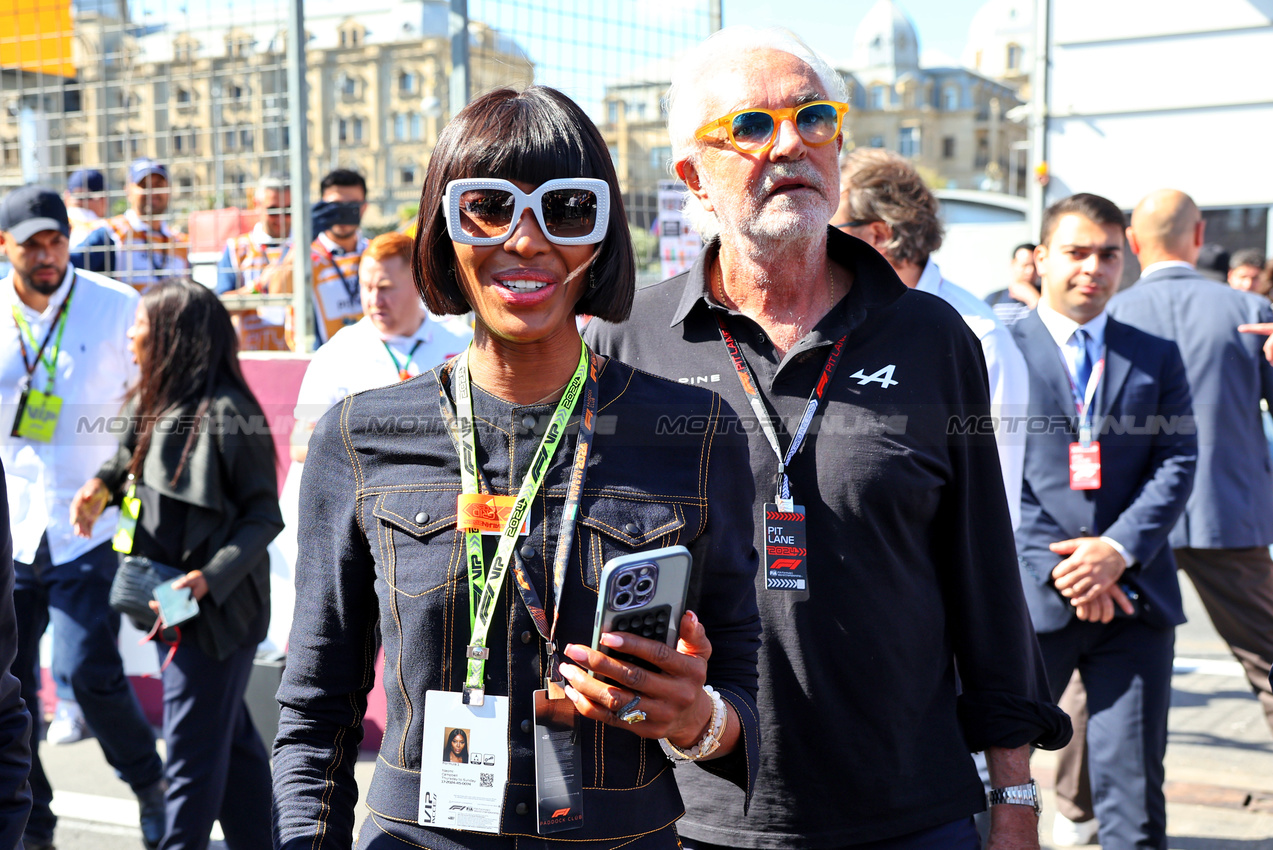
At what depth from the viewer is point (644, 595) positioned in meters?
1.48

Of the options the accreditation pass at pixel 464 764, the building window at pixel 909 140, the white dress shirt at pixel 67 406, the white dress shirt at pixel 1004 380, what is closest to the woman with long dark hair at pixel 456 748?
the accreditation pass at pixel 464 764

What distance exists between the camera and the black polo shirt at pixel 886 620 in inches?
89.4

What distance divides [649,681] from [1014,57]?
502 feet

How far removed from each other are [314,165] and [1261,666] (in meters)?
5.55

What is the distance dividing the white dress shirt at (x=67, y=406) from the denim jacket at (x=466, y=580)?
359cm

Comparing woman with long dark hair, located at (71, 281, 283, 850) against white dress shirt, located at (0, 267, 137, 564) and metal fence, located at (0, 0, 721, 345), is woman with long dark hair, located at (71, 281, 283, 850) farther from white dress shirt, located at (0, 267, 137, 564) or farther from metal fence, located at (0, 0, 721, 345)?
metal fence, located at (0, 0, 721, 345)

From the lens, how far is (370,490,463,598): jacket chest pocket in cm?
172

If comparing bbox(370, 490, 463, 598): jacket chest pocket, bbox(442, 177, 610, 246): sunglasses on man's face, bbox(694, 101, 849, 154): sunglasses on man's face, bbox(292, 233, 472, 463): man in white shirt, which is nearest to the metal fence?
bbox(292, 233, 472, 463): man in white shirt

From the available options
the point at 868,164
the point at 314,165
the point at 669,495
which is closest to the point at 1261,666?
the point at 868,164

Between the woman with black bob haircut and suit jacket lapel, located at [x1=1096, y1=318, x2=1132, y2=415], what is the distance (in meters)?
2.88

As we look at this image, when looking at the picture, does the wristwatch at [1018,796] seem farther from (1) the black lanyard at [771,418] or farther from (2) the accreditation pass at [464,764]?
(2) the accreditation pass at [464,764]

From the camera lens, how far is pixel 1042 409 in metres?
4.40

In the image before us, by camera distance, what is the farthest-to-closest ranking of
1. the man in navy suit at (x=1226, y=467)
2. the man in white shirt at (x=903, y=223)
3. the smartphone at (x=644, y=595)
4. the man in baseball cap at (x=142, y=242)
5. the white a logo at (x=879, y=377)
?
1. the man in baseball cap at (x=142, y=242)
2. the man in navy suit at (x=1226, y=467)
3. the man in white shirt at (x=903, y=223)
4. the white a logo at (x=879, y=377)
5. the smartphone at (x=644, y=595)

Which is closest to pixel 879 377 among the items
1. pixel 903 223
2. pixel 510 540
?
pixel 510 540
